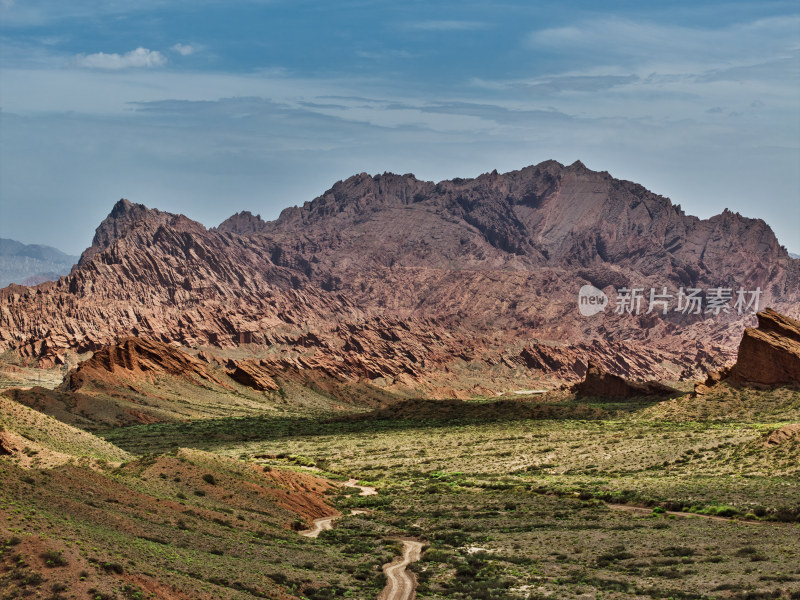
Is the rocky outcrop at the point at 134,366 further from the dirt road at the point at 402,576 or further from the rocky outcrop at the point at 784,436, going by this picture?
the dirt road at the point at 402,576

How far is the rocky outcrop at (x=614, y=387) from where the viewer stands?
534ft

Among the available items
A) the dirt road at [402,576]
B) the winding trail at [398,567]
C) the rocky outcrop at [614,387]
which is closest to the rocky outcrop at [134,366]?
the rocky outcrop at [614,387]

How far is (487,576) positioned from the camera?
47.0m

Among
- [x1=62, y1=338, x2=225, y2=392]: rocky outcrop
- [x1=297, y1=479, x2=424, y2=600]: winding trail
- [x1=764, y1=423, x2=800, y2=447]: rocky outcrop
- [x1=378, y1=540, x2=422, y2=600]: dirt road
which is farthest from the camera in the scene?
[x1=62, y1=338, x2=225, y2=392]: rocky outcrop

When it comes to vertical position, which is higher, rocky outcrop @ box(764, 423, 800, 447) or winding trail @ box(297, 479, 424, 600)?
rocky outcrop @ box(764, 423, 800, 447)

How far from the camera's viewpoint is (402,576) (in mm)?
47844

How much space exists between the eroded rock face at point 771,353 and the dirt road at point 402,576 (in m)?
70.7

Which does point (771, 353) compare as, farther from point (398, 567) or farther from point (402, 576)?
point (402, 576)

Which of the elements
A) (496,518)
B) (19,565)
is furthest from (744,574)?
(19,565)

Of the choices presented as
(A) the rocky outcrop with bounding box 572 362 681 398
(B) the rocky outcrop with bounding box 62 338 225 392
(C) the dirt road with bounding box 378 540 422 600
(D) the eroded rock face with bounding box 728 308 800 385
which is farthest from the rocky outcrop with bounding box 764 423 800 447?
(B) the rocky outcrop with bounding box 62 338 225 392

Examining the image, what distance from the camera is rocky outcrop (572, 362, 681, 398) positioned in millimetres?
162625

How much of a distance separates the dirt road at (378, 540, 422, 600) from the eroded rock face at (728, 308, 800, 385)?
70.7 metres

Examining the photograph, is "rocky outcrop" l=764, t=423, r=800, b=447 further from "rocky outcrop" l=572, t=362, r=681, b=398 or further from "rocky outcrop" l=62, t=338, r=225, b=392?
"rocky outcrop" l=62, t=338, r=225, b=392

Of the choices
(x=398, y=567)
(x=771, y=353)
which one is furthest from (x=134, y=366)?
(x=398, y=567)
